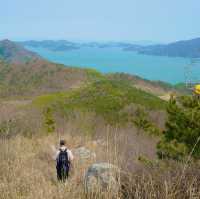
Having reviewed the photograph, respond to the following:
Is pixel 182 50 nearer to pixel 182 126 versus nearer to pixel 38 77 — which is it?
pixel 182 126

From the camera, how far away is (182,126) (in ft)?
32.9

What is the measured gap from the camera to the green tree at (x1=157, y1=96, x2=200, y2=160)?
30.7 ft

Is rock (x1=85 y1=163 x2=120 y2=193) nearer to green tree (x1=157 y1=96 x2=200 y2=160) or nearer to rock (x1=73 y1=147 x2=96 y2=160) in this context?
rock (x1=73 y1=147 x2=96 y2=160)

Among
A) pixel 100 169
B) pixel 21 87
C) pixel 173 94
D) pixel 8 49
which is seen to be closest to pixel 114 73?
pixel 21 87

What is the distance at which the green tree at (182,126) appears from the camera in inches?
369

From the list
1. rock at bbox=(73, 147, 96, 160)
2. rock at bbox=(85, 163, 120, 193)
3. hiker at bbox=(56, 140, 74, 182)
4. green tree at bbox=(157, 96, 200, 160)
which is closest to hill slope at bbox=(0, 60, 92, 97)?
green tree at bbox=(157, 96, 200, 160)

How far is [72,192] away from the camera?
2.67 metres

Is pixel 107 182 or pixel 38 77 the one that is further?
pixel 38 77

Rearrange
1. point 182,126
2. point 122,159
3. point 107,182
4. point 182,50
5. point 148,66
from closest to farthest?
point 107,182 < point 122,159 < point 182,126 < point 182,50 < point 148,66

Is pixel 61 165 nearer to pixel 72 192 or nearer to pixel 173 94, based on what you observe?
pixel 72 192

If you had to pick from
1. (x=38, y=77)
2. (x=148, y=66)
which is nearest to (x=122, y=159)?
(x=148, y=66)

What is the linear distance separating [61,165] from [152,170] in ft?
9.44

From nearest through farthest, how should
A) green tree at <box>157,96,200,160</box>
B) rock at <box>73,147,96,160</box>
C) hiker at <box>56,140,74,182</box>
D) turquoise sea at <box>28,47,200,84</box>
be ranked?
turquoise sea at <box>28,47,200,84</box> < hiker at <box>56,140,74,182</box> < rock at <box>73,147,96,160</box> < green tree at <box>157,96,200,160</box>

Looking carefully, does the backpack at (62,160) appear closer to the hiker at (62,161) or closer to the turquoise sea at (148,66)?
the hiker at (62,161)
